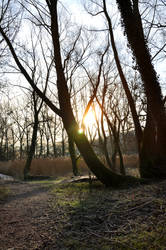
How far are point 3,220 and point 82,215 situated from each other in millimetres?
1198

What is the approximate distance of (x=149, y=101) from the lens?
14.5 feet

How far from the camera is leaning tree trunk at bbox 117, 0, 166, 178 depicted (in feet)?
14.1

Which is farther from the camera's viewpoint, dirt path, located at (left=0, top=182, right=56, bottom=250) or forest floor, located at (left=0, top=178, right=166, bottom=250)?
dirt path, located at (left=0, top=182, right=56, bottom=250)

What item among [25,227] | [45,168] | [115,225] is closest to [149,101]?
[115,225]

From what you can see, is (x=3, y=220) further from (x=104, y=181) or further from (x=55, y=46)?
(x=55, y=46)

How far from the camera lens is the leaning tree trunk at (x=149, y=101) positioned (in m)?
4.31

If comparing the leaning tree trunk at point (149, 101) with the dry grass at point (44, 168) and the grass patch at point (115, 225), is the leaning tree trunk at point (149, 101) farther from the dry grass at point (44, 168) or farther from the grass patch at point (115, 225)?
the dry grass at point (44, 168)

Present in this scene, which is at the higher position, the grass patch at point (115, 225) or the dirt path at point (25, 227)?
the grass patch at point (115, 225)

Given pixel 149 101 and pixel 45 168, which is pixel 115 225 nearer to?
pixel 149 101

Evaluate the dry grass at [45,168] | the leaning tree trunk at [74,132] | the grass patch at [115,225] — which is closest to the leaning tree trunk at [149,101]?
the leaning tree trunk at [74,132]

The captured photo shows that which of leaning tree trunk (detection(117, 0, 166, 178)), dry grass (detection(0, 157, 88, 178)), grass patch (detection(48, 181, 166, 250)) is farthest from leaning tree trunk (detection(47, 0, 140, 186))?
dry grass (detection(0, 157, 88, 178))

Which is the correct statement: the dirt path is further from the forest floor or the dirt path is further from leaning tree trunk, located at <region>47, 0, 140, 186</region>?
leaning tree trunk, located at <region>47, 0, 140, 186</region>

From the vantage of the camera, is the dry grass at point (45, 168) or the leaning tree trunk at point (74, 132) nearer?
the leaning tree trunk at point (74, 132)

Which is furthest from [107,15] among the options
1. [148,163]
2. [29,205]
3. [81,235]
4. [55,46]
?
[81,235]
